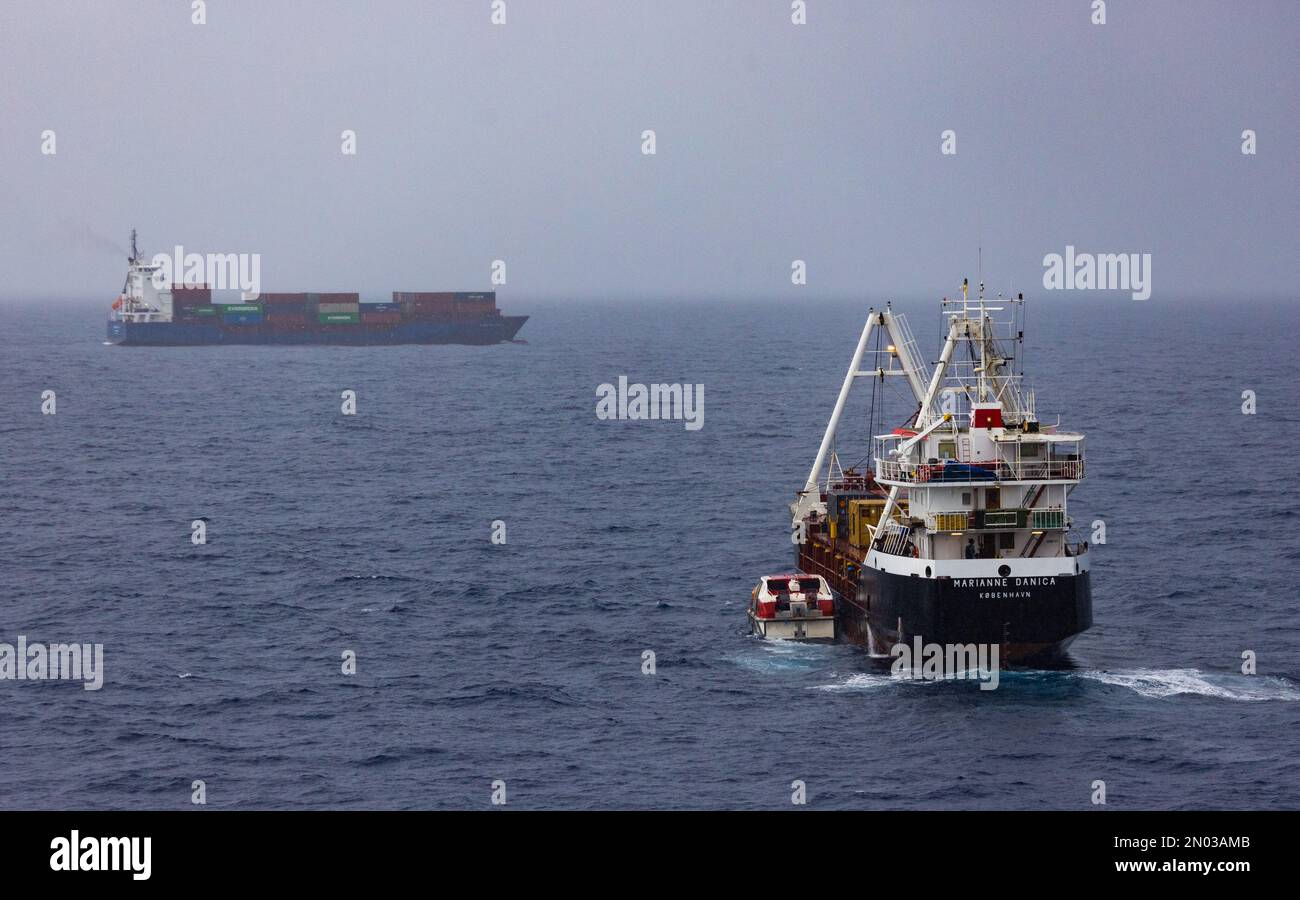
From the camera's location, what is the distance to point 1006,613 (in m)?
55.5

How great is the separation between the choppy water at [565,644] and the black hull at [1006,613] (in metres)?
1.41

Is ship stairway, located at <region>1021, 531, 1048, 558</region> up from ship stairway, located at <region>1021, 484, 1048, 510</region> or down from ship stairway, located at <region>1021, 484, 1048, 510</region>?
down

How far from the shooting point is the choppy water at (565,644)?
1881 inches

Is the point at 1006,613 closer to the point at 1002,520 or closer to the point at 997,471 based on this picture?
the point at 1002,520

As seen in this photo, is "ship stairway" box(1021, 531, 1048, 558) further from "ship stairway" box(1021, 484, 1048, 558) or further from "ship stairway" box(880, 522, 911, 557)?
"ship stairway" box(880, 522, 911, 557)

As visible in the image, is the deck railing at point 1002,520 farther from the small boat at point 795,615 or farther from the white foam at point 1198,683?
the small boat at point 795,615

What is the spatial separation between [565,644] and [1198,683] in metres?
24.6

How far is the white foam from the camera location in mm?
55031

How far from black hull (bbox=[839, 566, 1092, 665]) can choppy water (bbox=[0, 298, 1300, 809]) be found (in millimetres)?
1411

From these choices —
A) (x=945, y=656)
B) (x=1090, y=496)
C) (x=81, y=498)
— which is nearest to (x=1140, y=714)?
(x=945, y=656)

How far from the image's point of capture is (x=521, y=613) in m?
70.8
